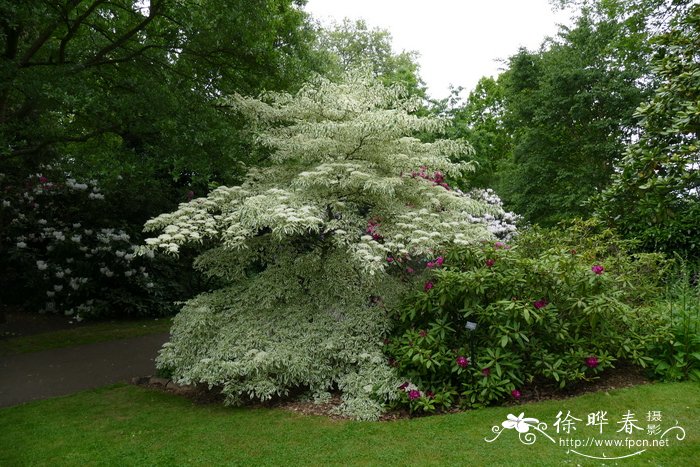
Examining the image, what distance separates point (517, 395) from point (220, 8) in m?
6.22

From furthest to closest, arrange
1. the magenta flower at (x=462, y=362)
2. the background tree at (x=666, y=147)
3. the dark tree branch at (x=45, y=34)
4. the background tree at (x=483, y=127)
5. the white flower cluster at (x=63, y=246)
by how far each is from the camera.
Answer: the background tree at (x=483, y=127) < the white flower cluster at (x=63, y=246) < the dark tree branch at (x=45, y=34) < the background tree at (x=666, y=147) < the magenta flower at (x=462, y=362)

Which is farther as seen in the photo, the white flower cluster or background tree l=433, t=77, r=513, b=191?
background tree l=433, t=77, r=513, b=191

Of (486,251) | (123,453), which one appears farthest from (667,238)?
(123,453)

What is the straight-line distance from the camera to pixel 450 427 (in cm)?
384

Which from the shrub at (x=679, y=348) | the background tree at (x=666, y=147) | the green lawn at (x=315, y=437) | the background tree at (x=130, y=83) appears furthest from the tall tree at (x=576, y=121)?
the green lawn at (x=315, y=437)

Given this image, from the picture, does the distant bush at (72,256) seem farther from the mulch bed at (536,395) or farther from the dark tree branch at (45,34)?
the mulch bed at (536,395)

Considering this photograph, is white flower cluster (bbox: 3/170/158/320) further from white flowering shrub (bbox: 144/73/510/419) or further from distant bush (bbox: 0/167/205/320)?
white flowering shrub (bbox: 144/73/510/419)

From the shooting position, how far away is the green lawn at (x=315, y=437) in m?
3.33

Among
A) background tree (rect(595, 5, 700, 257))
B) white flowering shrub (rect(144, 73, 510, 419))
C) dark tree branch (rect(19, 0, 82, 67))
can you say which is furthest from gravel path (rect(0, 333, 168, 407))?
background tree (rect(595, 5, 700, 257))

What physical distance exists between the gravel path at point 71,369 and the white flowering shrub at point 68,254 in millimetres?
1981

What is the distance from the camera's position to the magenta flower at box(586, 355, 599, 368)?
13.9 feet

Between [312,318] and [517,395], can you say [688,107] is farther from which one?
[312,318]

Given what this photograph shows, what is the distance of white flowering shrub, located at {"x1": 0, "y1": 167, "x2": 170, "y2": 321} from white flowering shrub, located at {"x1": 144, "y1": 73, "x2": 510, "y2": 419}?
4351 mm

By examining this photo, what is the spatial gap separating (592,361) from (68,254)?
912 cm
